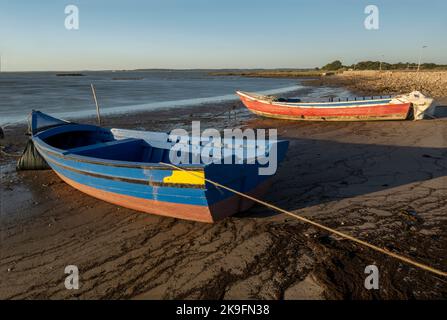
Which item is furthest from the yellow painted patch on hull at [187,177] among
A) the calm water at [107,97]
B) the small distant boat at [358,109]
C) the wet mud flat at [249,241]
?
the calm water at [107,97]

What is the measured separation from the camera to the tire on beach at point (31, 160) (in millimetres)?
8969

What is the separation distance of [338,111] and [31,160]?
41.4ft

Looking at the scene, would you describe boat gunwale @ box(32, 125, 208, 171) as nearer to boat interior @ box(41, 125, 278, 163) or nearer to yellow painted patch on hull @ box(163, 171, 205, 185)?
yellow painted patch on hull @ box(163, 171, 205, 185)

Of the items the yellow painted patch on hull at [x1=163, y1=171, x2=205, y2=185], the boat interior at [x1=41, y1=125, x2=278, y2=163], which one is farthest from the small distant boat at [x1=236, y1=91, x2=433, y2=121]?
the yellow painted patch on hull at [x1=163, y1=171, x2=205, y2=185]

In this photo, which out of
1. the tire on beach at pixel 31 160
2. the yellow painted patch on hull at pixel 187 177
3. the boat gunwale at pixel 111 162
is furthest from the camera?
the tire on beach at pixel 31 160

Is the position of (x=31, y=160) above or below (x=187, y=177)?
below

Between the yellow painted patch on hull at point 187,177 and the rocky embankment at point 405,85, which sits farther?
the rocky embankment at point 405,85

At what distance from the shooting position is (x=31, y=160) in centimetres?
899

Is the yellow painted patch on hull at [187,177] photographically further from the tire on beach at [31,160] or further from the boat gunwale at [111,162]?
the tire on beach at [31,160]

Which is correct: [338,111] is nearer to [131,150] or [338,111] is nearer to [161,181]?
[131,150]

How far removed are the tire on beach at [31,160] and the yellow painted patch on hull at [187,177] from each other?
5554mm

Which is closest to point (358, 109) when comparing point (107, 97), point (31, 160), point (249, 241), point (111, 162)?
point (249, 241)

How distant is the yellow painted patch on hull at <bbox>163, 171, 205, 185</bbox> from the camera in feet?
16.3

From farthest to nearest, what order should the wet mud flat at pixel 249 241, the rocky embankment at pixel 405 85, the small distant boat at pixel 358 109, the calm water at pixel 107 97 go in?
the rocky embankment at pixel 405 85 < the calm water at pixel 107 97 < the small distant boat at pixel 358 109 < the wet mud flat at pixel 249 241
